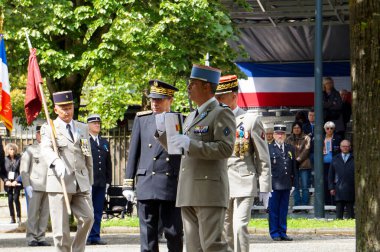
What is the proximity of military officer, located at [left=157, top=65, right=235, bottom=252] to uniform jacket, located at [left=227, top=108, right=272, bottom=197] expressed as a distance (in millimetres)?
2597

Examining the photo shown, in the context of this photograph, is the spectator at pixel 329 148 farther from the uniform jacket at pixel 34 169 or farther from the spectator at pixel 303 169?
the uniform jacket at pixel 34 169

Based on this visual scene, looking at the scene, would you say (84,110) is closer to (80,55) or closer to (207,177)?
(80,55)

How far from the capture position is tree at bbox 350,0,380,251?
8.76 meters

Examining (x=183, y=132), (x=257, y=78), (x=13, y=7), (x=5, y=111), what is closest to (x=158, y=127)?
(x=183, y=132)

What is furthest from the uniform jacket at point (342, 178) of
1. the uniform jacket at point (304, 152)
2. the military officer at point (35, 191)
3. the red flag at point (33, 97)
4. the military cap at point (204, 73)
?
the military cap at point (204, 73)

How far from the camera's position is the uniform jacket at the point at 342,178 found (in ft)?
79.0

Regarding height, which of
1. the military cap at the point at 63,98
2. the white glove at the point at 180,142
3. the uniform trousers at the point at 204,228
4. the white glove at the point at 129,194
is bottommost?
the uniform trousers at the point at 204,228

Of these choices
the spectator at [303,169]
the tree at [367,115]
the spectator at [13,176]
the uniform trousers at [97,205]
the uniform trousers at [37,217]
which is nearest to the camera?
the tree at [367,115]

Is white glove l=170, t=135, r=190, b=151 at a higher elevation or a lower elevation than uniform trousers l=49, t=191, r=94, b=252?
higher

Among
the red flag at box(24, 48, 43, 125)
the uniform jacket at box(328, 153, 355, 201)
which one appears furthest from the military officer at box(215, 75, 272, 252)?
the uniform jacket at box(328, 153, 355, 201)

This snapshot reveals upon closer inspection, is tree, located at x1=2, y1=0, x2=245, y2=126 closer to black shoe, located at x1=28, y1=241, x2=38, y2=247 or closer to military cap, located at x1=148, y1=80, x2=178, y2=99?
black shoe, located at x1=28, y1=241, x2=38, y2=247

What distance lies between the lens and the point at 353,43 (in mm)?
8914

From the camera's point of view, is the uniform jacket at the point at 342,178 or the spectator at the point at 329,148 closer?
the uniform jacket at the point at 342,178

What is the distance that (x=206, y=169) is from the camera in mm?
9977
